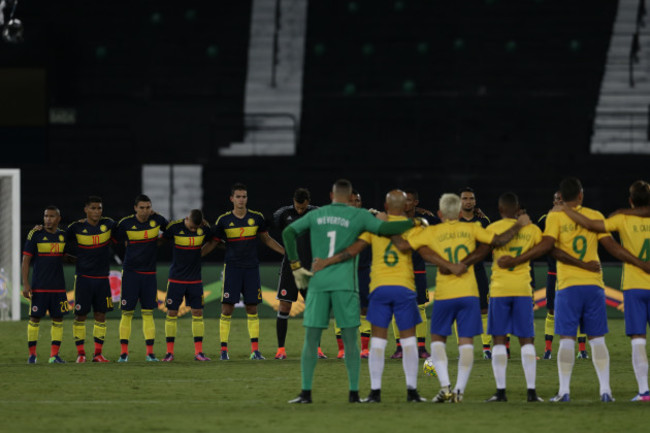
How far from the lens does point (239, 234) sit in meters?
15.6

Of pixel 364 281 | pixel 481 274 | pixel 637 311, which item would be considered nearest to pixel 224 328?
pixel 364 281

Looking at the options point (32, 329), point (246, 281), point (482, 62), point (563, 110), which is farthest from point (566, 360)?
point (482, 62)

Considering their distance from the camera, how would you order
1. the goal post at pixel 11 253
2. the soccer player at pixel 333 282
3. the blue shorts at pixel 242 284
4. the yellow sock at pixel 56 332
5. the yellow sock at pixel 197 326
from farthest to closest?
the goal post at pixel 11 253, the blue shorts at pixel 242 284, the yellow sock at pixel 197 326, the yellow sock at pixel 56 332, the soccer player at pixel 333 282

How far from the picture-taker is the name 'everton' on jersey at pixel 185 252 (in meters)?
15.7

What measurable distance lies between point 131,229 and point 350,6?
58.1 ft

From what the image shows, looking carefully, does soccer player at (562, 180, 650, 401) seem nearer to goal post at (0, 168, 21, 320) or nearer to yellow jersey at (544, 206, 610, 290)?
yellow jersey at (544, 206, 610, 290)

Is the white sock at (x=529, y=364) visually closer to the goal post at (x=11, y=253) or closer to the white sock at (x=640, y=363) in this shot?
the white sock at (x=640, y=363)

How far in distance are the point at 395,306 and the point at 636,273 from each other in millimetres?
2365

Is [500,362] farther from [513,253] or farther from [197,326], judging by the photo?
[197,326]

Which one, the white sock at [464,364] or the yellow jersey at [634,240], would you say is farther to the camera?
the yellow jersey at [634,240]

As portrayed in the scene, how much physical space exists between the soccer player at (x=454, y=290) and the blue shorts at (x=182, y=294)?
223 inches

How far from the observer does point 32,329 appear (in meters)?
15.1

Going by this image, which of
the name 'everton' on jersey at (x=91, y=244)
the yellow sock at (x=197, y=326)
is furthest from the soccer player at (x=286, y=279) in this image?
the name 'everton' on jersey at (x=91, y=244)

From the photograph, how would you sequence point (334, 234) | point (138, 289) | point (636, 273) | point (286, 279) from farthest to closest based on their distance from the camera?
point (286, 279), point (138, 289), point (636, 273), point (334, 234)
